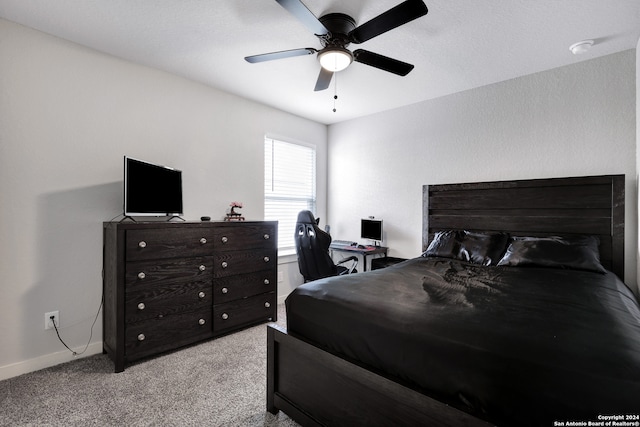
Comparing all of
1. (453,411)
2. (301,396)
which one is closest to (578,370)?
(453,411)

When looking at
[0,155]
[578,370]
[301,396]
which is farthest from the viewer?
[0,155]

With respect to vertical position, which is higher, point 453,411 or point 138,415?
point 453,411

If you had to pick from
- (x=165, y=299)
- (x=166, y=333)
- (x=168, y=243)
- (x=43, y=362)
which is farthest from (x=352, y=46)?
(x=43, y=362)

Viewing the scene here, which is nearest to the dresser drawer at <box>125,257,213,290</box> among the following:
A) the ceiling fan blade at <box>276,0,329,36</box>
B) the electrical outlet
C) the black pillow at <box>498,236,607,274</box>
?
the electrical outlet

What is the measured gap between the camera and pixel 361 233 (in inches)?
167

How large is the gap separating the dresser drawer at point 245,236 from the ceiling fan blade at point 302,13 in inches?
72.7

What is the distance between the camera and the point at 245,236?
3047mm

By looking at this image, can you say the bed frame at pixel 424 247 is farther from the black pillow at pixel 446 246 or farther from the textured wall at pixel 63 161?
the textured wall at pixel 63 161

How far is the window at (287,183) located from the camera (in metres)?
Answer: 4.04

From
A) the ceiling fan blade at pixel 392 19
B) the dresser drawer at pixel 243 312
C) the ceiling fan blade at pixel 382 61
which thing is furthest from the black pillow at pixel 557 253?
the dresser drawer at pixel 243 312

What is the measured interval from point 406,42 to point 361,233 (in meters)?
2.45

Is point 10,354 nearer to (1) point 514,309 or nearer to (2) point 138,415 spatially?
(2) point 138,415

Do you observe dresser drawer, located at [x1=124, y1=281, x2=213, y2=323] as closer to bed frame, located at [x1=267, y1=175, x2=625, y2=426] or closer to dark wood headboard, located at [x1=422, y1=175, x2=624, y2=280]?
bed frame, located at [x1=267, y1=175, x2=625, y2=426]

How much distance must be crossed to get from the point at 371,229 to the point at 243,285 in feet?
6.30
